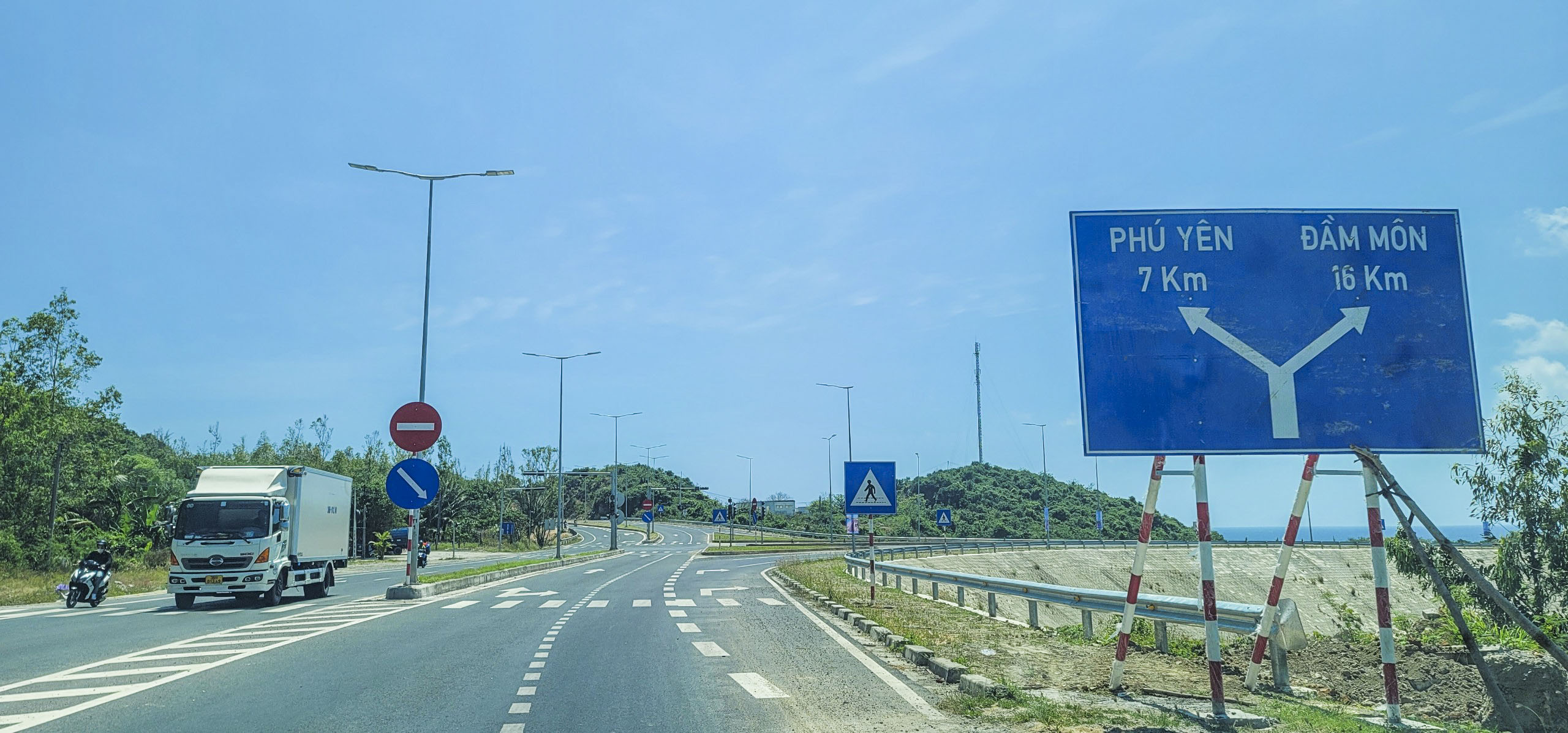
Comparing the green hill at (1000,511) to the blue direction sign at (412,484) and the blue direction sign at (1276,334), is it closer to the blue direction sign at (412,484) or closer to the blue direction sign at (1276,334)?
the blue direction sign at (412,484)

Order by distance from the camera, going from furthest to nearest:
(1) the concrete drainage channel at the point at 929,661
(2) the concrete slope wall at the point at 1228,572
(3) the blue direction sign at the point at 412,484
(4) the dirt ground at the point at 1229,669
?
(2) the concrete slope wall at the point at 1228,572 → (3) the blue direction sign at the point at 412,484 → (4) the dirt ground at the point at 1229,669 → (1) the concrete drainage channel at the point at 929,661

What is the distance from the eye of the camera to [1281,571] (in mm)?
8633

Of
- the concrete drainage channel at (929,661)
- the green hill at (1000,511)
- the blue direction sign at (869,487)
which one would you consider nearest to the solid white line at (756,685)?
the concrete drainage channel at (929,661)

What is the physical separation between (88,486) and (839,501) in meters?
94.5

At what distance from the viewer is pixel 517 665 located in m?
11.3

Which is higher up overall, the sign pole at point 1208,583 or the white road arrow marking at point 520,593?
the sign pole at point 1208,583

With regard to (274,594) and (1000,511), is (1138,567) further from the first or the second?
(1000,511)

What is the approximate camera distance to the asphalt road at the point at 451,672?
27.0 ft

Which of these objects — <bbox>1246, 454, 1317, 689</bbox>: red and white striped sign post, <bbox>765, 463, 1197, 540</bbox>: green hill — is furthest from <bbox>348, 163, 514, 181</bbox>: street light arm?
<bbox>765, 463, 1197, 540</bbox>: green hill

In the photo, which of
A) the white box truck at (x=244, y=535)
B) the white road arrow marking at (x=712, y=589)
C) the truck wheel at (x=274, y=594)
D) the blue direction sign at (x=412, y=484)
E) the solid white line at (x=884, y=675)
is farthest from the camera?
the white road arrow marking at (x=712, y=589)

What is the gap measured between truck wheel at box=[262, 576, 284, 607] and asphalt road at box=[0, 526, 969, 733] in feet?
3.95

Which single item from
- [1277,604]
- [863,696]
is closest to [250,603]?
[863,696]

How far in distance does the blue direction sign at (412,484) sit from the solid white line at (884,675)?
10021mm

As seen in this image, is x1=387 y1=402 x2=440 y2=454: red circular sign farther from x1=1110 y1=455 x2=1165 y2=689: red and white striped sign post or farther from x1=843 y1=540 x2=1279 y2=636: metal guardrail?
Answer: x1=1110 y1=455 x2=1165 y2=689: red and white striped sign post
